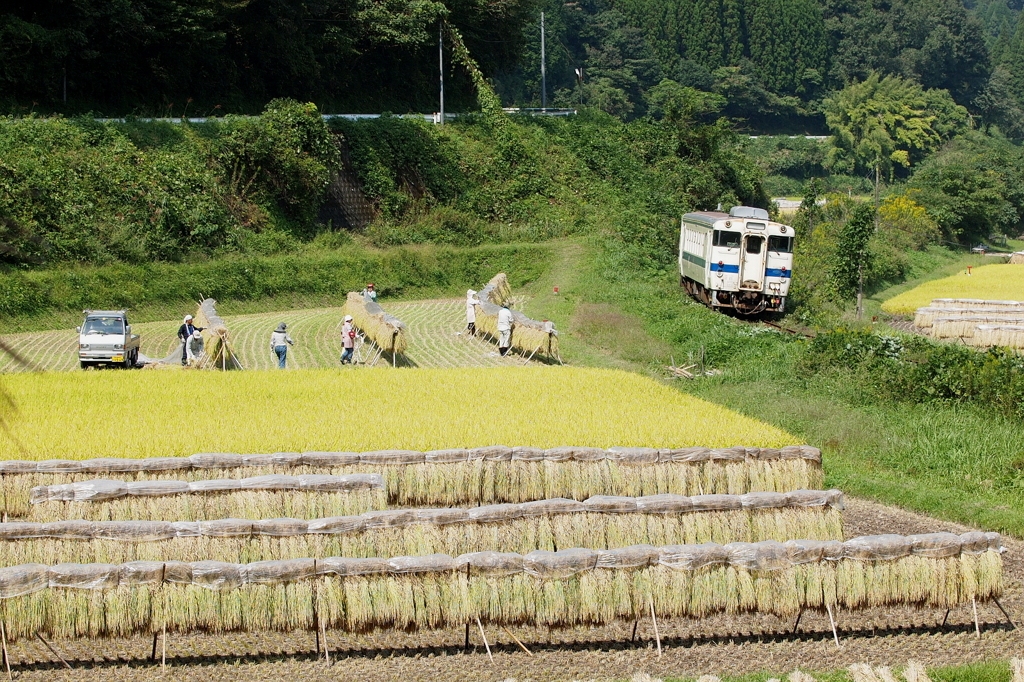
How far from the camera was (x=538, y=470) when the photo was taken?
15.4 m

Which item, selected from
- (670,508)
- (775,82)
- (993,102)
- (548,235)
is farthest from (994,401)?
(993,102)

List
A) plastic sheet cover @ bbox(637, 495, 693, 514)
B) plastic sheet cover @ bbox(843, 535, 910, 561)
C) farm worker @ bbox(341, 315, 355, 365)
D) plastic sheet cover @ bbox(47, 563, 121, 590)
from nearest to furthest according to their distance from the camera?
plastic sheet cover @ bbox(47, 563, 121, 590) → plastic sheet cover @ bbox(843, 535, 910, 561) → plastic sheet cover @ bbox(637, 495, 693, 514) → farm worker @ bbox(341, 315, 355, 365)

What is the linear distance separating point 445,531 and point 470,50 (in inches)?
1829

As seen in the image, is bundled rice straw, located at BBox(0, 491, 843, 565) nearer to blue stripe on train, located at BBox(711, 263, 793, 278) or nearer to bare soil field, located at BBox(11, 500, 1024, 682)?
bare soil field, located at BBox(11, 500, 1024, 682)

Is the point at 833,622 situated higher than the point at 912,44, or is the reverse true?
the point at 912,44

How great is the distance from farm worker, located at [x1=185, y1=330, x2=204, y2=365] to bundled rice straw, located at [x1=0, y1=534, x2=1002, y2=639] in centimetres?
1345

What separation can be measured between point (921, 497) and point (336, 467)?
28.8 ft

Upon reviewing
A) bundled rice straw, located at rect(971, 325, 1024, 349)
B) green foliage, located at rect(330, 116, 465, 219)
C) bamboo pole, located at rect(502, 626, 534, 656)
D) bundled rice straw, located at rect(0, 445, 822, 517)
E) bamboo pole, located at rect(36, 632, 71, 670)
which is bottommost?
bundled rice straw, located at rect(971, 325, 1024, 349)

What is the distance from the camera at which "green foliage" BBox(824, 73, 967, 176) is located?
91188 millimetres

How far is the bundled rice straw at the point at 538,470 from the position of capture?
14914 mm

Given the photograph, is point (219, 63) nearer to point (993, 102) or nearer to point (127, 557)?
point (127, 557)

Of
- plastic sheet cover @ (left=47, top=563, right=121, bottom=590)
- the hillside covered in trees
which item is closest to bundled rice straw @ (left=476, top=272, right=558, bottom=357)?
plastic sheet cover @ (left=47, top=563, right=121, bottom=590)

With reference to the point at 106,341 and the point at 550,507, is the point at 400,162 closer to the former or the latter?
the point at 106,341

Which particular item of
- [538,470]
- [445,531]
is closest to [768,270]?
[538,470]
